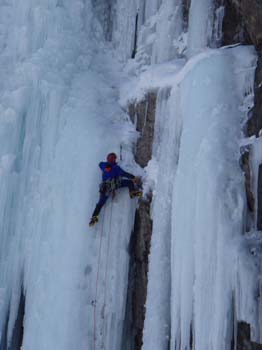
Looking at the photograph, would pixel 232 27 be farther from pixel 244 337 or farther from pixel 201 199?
pixel 244 337

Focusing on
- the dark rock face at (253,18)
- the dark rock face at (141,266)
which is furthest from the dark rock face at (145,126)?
the dark rock face at (253,18)

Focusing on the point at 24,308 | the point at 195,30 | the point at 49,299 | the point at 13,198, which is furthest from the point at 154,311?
the point at 195,30

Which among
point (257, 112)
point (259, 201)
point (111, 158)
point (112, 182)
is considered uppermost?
point (257, 112)

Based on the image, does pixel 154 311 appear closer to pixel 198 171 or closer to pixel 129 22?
pixel 198 171

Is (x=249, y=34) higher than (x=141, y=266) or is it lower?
higher

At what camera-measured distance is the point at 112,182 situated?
6516 mm

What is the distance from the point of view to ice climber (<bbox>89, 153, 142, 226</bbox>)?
21.4 feet

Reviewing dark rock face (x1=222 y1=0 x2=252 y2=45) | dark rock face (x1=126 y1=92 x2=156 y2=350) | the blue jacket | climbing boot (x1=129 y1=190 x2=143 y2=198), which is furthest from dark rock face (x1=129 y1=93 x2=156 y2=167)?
dark rock face (x1=222 y1=0 x2=252 y2=45)

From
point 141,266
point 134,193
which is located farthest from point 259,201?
point 141,266

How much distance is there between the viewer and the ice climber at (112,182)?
21.4ft

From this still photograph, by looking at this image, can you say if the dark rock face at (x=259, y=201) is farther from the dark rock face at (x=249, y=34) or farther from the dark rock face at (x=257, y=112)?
the dark rock face at (x=257, y=112)

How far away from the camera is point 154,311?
5.80 meters

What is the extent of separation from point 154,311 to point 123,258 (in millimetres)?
937

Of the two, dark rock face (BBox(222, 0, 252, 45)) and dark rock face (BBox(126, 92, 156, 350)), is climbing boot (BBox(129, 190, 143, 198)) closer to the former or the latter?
dark rock face (BBox(126, 92, 156, 350))
